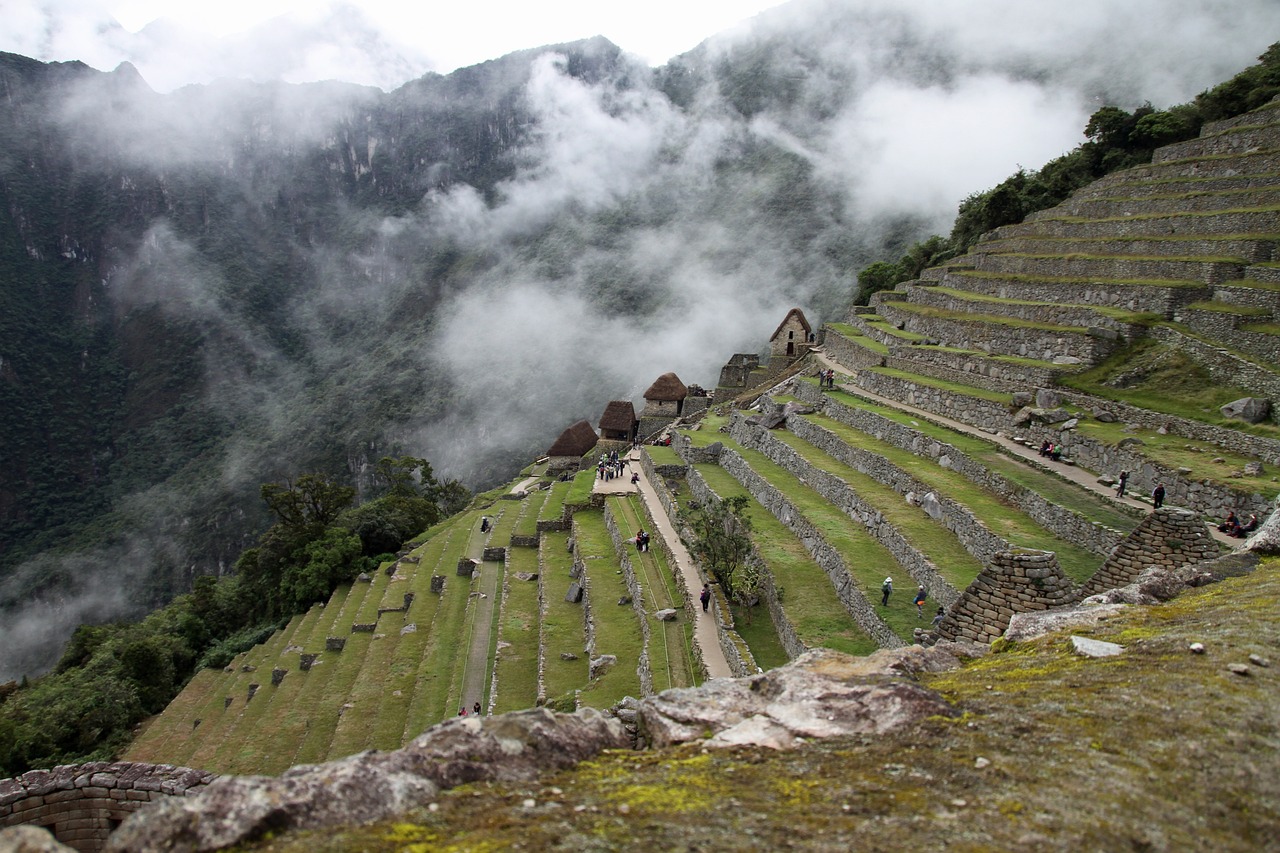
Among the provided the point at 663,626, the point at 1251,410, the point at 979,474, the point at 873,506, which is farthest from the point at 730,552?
the point at 1251,410

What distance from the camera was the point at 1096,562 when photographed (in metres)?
12.7

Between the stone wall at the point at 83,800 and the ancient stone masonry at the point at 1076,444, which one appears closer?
the stone wall at the point at 83,800

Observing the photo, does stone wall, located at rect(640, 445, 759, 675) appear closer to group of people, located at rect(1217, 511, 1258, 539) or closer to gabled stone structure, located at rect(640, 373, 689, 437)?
group of people, located at rect(1217, 511, 1258, 539)

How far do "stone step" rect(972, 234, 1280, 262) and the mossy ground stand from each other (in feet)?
70.8

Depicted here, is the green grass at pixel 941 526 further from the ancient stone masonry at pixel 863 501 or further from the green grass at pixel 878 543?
the ancient stone masonry at pixel 863 501

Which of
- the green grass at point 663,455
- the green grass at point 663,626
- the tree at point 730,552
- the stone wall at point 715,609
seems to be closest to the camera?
the stone wall at point 715,609

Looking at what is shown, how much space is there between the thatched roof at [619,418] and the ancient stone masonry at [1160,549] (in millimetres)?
32983

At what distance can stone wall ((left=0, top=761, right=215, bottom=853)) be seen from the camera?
7727 mm

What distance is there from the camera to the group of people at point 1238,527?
11867mm

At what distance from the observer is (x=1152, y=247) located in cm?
2361

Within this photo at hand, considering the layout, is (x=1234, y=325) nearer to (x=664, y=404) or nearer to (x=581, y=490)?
(x=581, y=490)

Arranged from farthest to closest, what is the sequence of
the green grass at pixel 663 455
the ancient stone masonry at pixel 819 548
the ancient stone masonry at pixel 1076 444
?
1. the green grass at pixel 663 455
2. the ancient stone masonry at pixel 819 548
3. the ancient stone masonry at pixel 1076 444

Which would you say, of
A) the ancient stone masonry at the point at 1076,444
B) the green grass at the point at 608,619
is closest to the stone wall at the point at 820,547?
the green grass at the point at 608,619

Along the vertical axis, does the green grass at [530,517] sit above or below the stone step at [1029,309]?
below
